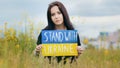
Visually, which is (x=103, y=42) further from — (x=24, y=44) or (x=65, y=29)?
(x=65, y=29)

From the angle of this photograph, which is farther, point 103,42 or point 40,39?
point 103,42

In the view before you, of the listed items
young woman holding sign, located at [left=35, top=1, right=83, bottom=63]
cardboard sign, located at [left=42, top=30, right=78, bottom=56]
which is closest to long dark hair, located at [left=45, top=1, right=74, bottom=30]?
young woman holding sign, located at [left=35, top=1, right=83, bottom=63]

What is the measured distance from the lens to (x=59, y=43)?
445 cm

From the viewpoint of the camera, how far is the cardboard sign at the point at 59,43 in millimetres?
4422

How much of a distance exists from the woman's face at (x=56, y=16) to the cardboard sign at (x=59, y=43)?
0.64ft

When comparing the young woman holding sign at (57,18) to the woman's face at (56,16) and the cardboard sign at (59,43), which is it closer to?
the woman's face at (56,16)

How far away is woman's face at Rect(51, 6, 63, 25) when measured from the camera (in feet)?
15.1

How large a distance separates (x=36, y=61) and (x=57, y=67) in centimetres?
22

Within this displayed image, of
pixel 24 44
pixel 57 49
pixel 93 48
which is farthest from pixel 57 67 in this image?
pixel 93 48

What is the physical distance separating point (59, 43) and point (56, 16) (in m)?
0.37

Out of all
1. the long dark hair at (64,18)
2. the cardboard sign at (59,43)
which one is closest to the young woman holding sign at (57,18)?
the long dark hair at (64,18)

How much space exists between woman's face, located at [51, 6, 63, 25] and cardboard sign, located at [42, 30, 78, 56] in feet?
0.64

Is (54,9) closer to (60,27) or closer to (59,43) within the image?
(60,27)

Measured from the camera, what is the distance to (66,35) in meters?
4.49
